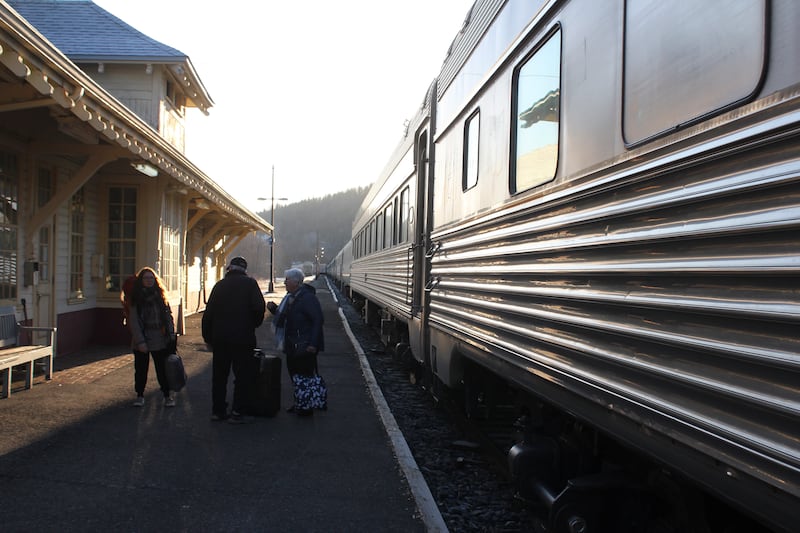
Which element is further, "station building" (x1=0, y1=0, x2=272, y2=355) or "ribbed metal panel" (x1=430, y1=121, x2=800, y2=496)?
"station building" (x1=0, y1=0, x2=272, y2=355)

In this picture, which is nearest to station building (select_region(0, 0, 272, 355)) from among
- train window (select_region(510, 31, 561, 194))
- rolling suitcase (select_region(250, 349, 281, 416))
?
rolling suitcase (select_region(250, 349, 281, 416))

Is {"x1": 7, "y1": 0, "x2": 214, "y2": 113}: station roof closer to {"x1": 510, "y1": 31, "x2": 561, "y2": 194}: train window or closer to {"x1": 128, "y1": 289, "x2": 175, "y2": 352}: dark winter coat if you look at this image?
{"x1": 128, "y1": 289, "x2": 175, "y2": 352}: dark winter coat

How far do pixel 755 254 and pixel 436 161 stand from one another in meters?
5.12

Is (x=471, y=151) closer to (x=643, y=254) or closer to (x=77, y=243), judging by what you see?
(x=643, y=254)

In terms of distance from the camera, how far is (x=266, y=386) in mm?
7070

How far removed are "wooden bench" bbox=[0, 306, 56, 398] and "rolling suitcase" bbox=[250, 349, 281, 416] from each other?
259 centimetres

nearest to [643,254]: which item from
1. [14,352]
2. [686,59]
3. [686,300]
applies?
[686,300]

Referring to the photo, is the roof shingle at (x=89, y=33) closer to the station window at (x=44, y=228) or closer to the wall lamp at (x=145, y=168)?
the wall lamp at (x=145, y=168)

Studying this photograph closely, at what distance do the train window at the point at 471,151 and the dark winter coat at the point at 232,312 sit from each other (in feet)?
8.16

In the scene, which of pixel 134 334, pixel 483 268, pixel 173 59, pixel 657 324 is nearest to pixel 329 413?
pixel 134 334

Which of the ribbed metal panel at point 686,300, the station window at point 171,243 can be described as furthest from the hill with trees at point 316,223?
the ribbed metal panel at point 686,300

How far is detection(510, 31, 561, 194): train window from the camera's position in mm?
3492

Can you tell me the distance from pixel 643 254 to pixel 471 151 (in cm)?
302

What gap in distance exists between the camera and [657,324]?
2287 mm
